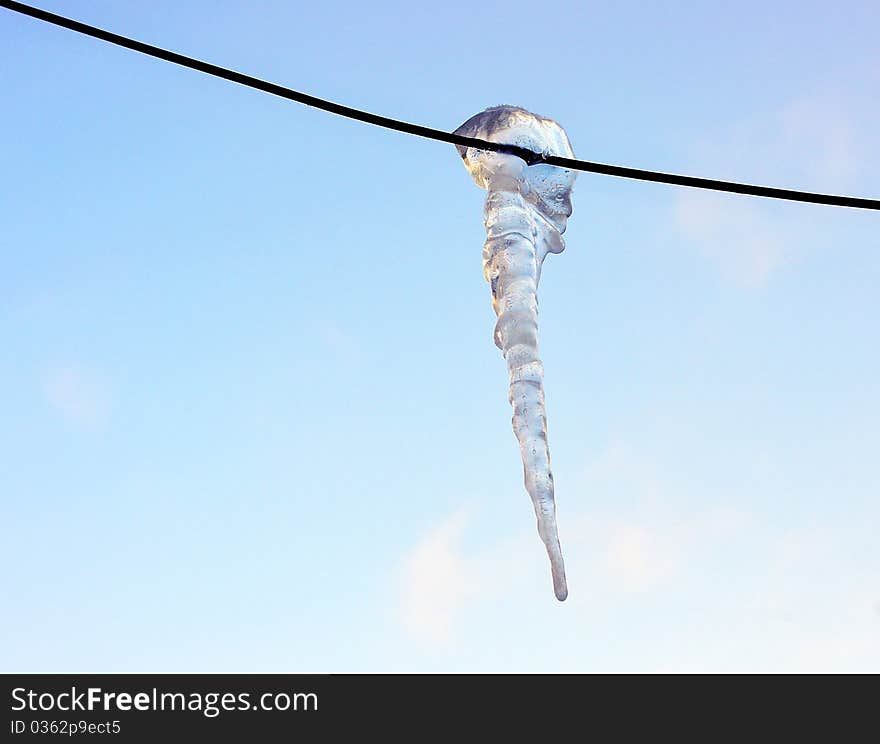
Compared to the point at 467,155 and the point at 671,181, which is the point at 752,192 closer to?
the point at 671,181

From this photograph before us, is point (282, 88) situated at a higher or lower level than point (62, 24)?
lower

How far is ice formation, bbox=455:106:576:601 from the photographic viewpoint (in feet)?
34.4

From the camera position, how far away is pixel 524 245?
11.8 m

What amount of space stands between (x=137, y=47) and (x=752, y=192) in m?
4.41

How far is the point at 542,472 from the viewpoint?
10328 mm

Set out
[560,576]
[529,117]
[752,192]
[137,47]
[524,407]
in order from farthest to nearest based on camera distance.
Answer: [529,117], [524,407], [560,576], [752,192], [137,47]

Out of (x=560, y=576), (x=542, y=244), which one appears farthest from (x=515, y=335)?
(x=560, y=576)

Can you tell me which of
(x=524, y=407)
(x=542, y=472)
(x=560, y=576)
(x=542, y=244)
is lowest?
(x=560, y=576)

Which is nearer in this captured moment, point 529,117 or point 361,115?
point 361,115

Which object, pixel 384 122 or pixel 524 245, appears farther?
pixel 524 245

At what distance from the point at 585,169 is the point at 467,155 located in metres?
4.01

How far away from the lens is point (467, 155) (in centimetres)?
1292

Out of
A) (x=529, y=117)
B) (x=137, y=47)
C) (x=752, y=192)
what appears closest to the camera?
(x=137, y=47)

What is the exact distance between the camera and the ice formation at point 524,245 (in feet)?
34.4
